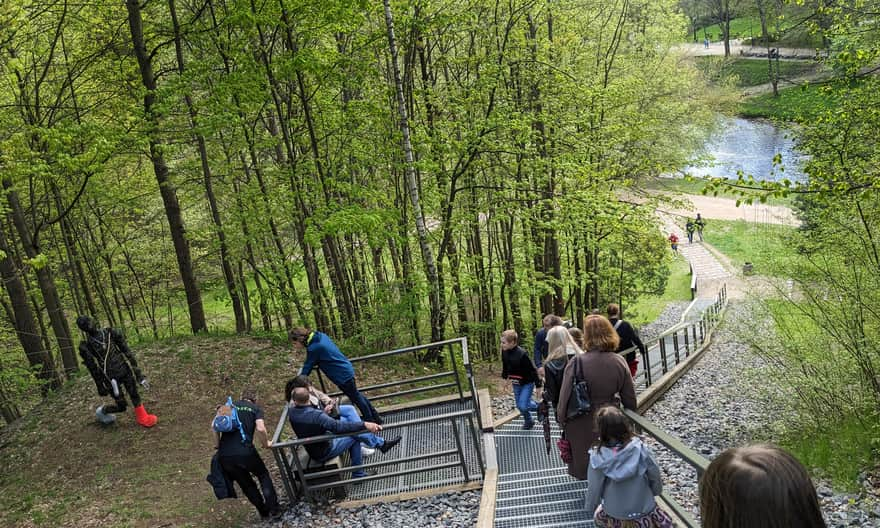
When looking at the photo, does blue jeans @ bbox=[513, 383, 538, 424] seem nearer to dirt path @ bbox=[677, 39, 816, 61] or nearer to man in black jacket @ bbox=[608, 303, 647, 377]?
man in black jacket @ bbox=[608, 303, 647, 377]

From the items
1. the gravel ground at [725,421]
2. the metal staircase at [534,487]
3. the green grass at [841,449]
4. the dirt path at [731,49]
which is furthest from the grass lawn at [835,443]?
the dirt path at [731,49]

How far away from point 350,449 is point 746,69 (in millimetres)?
50204

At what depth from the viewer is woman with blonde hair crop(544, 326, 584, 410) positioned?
20.0ft

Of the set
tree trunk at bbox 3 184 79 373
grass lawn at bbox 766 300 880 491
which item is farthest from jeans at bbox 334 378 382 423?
tree trunk at bbox 3 184 79 373

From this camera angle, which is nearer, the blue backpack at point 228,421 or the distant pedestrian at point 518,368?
the blue backpack at point 228,421

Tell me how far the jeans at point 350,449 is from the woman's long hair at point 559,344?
2.47 meters

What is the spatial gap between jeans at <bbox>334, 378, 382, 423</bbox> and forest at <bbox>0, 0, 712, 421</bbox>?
115 inches

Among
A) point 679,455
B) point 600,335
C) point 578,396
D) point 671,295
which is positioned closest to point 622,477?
point 679,455

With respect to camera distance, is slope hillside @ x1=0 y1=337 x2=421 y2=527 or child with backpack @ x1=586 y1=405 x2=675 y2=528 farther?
slope hillside @ x1=0 y1=337 x2=421 y2=527

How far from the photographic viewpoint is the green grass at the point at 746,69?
38.5m

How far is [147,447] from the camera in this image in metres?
8.83

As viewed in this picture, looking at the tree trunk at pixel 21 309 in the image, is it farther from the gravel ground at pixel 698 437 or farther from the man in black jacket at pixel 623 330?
the man in black jacket at pixel 623 330

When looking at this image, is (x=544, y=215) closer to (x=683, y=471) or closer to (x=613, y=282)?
(x=683, y=471)

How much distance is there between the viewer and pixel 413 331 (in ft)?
41.4
